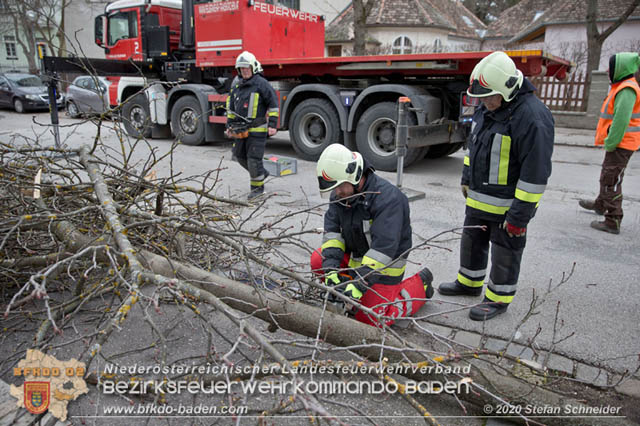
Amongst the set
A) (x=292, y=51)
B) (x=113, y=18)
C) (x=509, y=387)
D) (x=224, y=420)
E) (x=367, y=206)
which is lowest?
(x=224, y=420)

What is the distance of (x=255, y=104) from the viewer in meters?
5.77

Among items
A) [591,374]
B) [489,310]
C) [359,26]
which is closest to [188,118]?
[359,26]

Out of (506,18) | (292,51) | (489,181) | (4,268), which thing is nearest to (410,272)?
(489,181)

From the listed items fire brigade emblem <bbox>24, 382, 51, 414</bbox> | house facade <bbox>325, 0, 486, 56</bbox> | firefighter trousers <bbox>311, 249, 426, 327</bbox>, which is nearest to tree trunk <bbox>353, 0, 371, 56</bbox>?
firefighter trousers <bbox>311, 249, 426, 327</bbox>

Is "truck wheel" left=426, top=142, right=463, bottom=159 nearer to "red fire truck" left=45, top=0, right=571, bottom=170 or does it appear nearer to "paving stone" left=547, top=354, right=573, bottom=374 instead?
"red fire truck" left=45, top=0, right=571, bottom=170

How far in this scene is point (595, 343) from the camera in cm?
279

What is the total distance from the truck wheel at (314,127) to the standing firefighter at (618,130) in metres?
4.22

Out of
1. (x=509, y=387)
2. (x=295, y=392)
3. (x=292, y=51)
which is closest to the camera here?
(x=295, y=392)

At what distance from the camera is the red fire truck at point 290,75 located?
23.3 feet

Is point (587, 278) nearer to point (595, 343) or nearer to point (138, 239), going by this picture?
point (595, 343)

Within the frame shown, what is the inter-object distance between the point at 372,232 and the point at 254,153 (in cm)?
332

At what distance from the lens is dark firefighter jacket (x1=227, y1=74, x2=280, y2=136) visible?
578cm

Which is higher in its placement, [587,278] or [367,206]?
[367,206]

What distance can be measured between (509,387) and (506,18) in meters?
34.6
